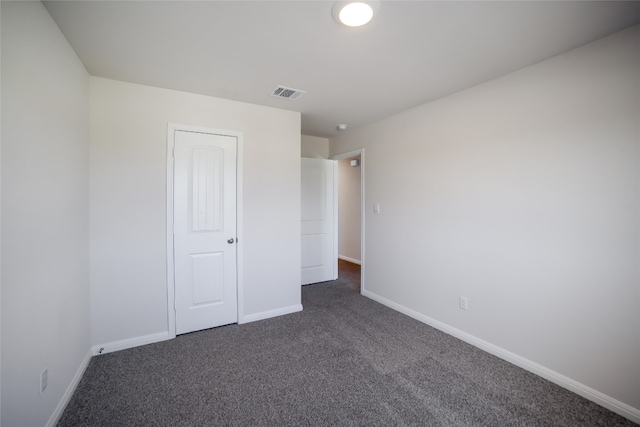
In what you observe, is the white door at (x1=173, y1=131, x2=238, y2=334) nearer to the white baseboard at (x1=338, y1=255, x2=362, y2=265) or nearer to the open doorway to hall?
the open doorway to hall

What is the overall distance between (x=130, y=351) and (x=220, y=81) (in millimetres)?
2599

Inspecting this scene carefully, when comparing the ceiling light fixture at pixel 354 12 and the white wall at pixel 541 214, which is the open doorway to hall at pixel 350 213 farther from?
the ceiling light fixture at pixel 354 12

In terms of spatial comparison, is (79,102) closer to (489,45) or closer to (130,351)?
(130,351)

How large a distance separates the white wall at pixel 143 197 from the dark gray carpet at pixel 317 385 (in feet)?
1.22

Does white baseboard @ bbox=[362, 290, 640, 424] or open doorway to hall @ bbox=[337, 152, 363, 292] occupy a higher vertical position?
open doorway to hall @ bbox=[337, 152, 363, 292]

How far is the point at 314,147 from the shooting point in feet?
15.5

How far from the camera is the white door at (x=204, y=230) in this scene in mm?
2744

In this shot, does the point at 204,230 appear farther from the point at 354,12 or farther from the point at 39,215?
the point at 354,12

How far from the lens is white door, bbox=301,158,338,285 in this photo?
4.47m

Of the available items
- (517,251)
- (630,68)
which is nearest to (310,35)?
(630,68)

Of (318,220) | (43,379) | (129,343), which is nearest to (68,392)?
(43,379)

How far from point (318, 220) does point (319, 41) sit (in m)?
3.01

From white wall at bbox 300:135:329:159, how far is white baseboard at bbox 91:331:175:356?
321cm

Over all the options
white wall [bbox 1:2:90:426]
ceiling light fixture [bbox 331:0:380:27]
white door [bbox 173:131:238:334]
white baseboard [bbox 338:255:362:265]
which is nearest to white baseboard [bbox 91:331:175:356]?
white door [bbox 173:131:238:334]
